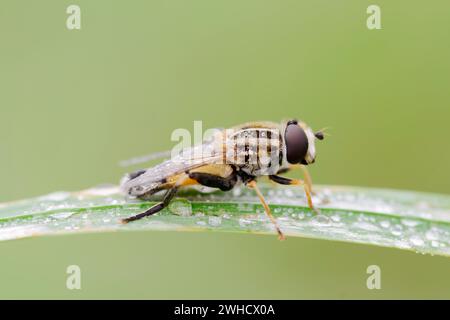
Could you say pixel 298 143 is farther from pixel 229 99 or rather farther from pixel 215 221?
pixel 229 99

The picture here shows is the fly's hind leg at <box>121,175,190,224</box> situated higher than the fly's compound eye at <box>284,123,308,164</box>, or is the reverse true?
the fly's compound eye at <box>284,123,308,164</box>

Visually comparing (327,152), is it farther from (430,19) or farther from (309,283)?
(430,19)

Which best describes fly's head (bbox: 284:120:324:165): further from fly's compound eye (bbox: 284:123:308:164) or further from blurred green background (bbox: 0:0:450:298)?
blurred green background (bbox: 0:0:450:298)

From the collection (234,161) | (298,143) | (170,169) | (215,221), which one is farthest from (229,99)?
(215,221)

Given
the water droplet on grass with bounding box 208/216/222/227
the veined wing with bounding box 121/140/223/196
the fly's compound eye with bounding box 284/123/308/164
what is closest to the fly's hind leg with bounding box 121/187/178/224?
the veined wing with bounding box 121/140/223/196

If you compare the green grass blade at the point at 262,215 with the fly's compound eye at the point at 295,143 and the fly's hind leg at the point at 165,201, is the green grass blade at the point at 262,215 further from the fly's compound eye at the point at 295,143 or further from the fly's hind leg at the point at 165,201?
the fly's compound eye at the point at 295,143

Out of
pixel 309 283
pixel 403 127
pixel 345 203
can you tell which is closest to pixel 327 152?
pixel 403 127

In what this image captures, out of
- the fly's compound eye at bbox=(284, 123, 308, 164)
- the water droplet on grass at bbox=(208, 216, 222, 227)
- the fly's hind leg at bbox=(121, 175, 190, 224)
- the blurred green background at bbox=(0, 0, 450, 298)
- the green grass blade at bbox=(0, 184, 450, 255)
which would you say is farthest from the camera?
the blurred green background at bbox=(0, 0, 450, 298)

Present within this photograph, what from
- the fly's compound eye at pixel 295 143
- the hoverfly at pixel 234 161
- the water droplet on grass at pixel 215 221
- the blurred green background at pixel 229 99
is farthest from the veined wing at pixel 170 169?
the blurred green background at pixel 229 99
